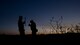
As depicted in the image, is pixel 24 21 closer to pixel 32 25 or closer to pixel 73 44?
pixel 32 25

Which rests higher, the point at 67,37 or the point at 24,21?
the point at 24,21

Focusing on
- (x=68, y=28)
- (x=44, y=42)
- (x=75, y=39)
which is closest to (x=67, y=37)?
(x=75, y=39)

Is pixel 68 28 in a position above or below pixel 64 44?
above

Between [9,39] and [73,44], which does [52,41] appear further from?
[9,39]

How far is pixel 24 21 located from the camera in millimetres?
13633

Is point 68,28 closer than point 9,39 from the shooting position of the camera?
No

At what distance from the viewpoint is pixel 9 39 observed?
40.2ft

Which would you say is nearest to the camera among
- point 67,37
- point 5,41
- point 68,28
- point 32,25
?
point 5,41

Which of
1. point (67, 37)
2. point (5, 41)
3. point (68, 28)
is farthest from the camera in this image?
point (68, 28)

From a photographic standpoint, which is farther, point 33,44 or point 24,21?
point 24,21

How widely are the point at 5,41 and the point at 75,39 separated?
5.22 m

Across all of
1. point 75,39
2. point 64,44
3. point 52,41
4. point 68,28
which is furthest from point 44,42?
point 68,28

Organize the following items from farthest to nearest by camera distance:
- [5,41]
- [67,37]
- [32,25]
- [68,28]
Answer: [68,28]
[32,25]
[67,37]
[5,41]

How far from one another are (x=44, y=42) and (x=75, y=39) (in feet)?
7.86
